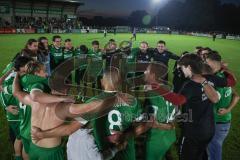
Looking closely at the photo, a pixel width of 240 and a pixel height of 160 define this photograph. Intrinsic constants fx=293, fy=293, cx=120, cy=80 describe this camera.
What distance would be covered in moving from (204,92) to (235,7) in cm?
8853

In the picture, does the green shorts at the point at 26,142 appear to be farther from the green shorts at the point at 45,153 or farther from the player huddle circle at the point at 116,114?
the green shorts at the point at 45,153

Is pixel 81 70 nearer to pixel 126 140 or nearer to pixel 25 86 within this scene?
pixel 25 86

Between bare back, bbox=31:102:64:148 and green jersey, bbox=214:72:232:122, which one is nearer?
bare back, bbox=31:102:64:148

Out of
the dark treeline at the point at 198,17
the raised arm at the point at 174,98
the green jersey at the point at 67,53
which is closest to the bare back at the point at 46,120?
the raised arm at the point at 174,98

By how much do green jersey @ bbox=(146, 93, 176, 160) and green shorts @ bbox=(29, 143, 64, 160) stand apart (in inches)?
48.7

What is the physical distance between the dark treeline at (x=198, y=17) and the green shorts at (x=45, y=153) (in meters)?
73.8

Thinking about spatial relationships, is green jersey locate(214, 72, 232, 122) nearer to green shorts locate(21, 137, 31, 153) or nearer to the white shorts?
the white shorts

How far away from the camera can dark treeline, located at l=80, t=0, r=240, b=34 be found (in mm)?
82750

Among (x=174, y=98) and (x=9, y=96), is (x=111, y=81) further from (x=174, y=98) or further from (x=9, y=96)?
(x=9, y=96)

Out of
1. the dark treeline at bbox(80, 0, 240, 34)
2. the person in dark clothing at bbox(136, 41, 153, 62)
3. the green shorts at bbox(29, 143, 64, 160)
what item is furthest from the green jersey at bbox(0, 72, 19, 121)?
the dark treeline at bbox(80, 0, 240, 34)

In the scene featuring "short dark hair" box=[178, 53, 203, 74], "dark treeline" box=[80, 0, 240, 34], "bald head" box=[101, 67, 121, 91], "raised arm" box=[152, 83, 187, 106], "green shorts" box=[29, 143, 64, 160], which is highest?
"dark treeline" box=[80, 0, 240, 34]

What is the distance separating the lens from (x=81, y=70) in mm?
11695

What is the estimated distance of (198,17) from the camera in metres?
89.5

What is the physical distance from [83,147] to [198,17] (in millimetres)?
92272
